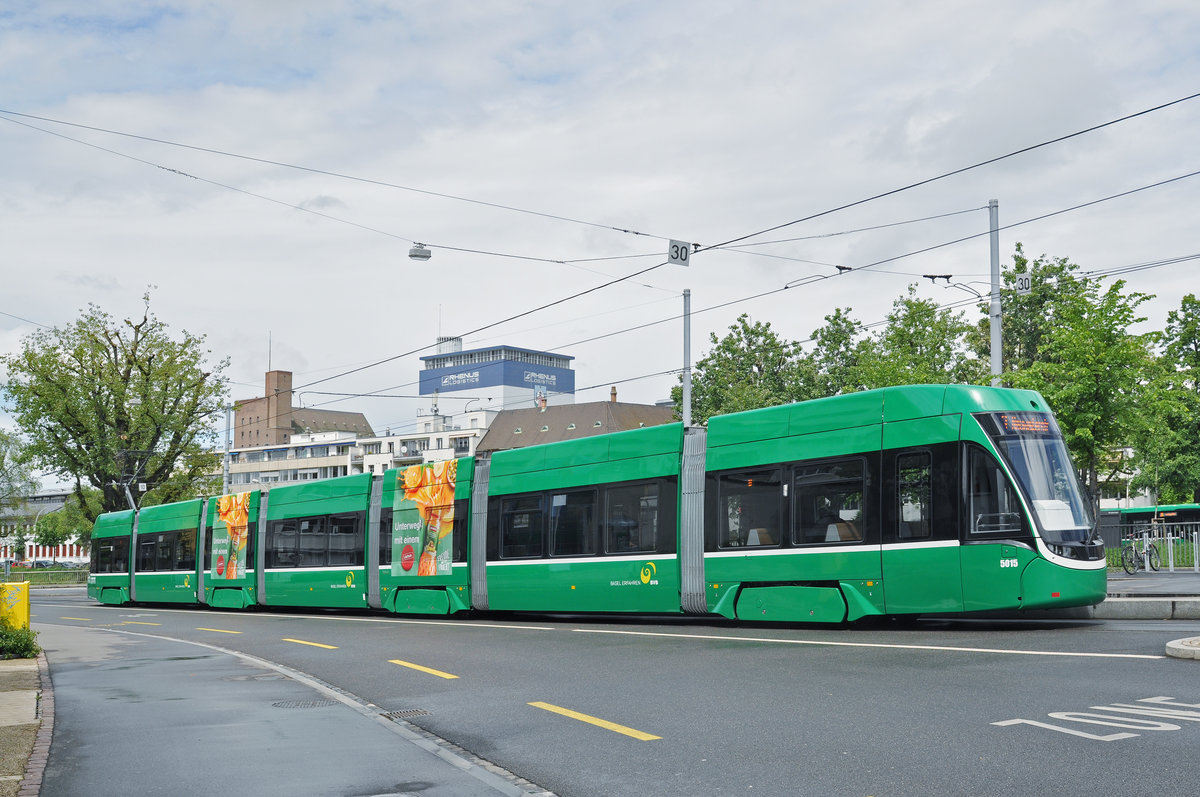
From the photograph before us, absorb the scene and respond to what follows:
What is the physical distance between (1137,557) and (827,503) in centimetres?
1785

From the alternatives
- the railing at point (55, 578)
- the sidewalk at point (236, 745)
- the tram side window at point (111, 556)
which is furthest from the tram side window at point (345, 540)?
the railing at point (55, 578)

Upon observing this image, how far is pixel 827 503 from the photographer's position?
1548 centimetres

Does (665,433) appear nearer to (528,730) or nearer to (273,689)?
(273,689)

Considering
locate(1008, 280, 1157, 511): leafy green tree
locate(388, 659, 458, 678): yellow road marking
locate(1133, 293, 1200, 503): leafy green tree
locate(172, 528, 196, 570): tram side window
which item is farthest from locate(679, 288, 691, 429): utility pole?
locate(1133, 293, 1200, 503): leafy green tree

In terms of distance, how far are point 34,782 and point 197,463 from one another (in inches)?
2116

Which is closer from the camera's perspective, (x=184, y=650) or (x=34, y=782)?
(x=34, y=782)

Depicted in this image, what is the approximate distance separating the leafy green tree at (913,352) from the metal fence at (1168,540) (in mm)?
10915

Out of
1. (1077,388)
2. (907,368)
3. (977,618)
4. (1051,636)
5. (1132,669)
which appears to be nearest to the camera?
(1132,669)

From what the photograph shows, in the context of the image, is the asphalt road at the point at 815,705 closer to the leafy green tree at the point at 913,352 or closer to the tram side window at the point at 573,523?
the tram side window at the point at 573,523

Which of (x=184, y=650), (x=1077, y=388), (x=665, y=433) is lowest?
(x=184, y=650)

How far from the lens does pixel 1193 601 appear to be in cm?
1560

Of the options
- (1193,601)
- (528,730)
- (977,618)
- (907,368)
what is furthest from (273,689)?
(907,368)

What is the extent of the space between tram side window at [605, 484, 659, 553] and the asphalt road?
2517 millimetres

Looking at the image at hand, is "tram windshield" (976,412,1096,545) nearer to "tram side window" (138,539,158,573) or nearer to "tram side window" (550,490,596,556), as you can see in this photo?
"tram side window" (550,490,596,556)
